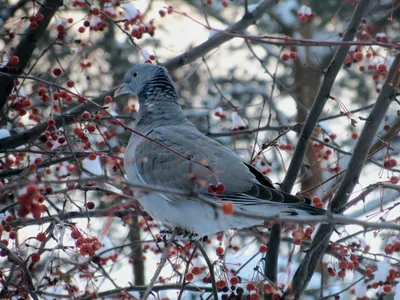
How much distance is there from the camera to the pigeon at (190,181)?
3.53m

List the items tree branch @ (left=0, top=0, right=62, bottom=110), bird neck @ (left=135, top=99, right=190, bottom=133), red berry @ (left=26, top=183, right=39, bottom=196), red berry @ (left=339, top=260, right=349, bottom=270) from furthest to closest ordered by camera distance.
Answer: bird neck @ (left=135, top=99, right=190, bottom=133)
tree branch @ (left=0, top=0, right=62, bottom=110)
red berry @ (left=339, top=260, right=349, bottom=270)
red berry @ (left=26, top=183, right=39, bottom=196)

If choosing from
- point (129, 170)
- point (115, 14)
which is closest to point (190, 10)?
point (115, 14)

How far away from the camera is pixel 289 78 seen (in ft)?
40.3

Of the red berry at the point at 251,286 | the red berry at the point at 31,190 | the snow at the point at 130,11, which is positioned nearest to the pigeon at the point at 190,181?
the red berry at the point at 251,286

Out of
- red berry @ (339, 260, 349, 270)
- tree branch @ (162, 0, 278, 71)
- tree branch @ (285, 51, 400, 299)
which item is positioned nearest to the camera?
tree branch @ (285, 51, 400, 299)

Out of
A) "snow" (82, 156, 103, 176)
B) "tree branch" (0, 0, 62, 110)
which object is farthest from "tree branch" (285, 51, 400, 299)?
"tree branch" (0, 0, 62, 110)

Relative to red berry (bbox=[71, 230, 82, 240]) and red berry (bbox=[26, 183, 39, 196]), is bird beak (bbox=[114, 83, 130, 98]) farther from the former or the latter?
red berry (bbox=[26, 183, 39, 196])

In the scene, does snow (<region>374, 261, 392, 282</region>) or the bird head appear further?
the bird head

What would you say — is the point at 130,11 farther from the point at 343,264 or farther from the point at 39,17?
the point at 343,264

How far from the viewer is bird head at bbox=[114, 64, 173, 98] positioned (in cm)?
501

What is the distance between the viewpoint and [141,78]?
5.14 meters

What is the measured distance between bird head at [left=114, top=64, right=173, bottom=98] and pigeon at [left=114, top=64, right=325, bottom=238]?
0.37m

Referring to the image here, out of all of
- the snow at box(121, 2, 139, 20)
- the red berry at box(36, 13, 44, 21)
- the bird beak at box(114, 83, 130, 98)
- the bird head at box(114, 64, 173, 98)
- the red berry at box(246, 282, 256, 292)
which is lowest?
the red berry at box(246, 282, 256, 292)

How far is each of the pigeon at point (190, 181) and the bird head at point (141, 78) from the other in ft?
1.22
